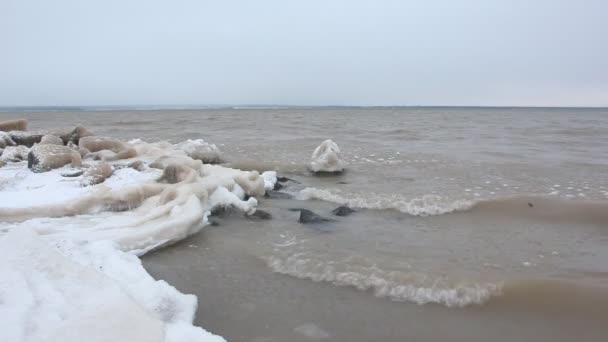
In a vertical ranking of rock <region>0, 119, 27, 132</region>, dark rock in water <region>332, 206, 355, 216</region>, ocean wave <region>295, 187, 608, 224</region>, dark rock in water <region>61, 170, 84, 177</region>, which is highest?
rock <region>0, 119, 27, 132</region>

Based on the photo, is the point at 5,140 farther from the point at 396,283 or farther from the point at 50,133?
the point at 396,283

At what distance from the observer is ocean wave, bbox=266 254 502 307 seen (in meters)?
3.38

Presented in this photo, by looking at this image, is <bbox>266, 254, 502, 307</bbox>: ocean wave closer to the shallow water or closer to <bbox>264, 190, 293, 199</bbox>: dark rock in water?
the shallow water

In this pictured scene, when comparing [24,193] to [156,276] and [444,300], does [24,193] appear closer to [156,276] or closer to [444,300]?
[156,276]

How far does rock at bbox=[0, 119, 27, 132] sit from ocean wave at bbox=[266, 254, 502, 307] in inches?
371

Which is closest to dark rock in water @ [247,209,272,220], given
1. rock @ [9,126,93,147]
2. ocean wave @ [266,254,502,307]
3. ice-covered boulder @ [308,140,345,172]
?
ocean wave @ [266,254,502,307]

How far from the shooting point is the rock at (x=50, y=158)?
253 inches

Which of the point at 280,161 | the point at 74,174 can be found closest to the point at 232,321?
the point at 74,174

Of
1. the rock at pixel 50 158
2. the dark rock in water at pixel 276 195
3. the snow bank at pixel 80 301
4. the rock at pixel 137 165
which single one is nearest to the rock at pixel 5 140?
the rock at pixel 50 158

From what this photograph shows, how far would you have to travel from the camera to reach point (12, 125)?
417 inches

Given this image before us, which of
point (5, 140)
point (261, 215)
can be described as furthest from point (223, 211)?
point (5, 140)

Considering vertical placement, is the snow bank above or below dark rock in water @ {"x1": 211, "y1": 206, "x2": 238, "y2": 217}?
above

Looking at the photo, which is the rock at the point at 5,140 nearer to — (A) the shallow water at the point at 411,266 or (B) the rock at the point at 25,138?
(B) the rock at the point at 25,138

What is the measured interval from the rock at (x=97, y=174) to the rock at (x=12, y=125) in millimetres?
5851
